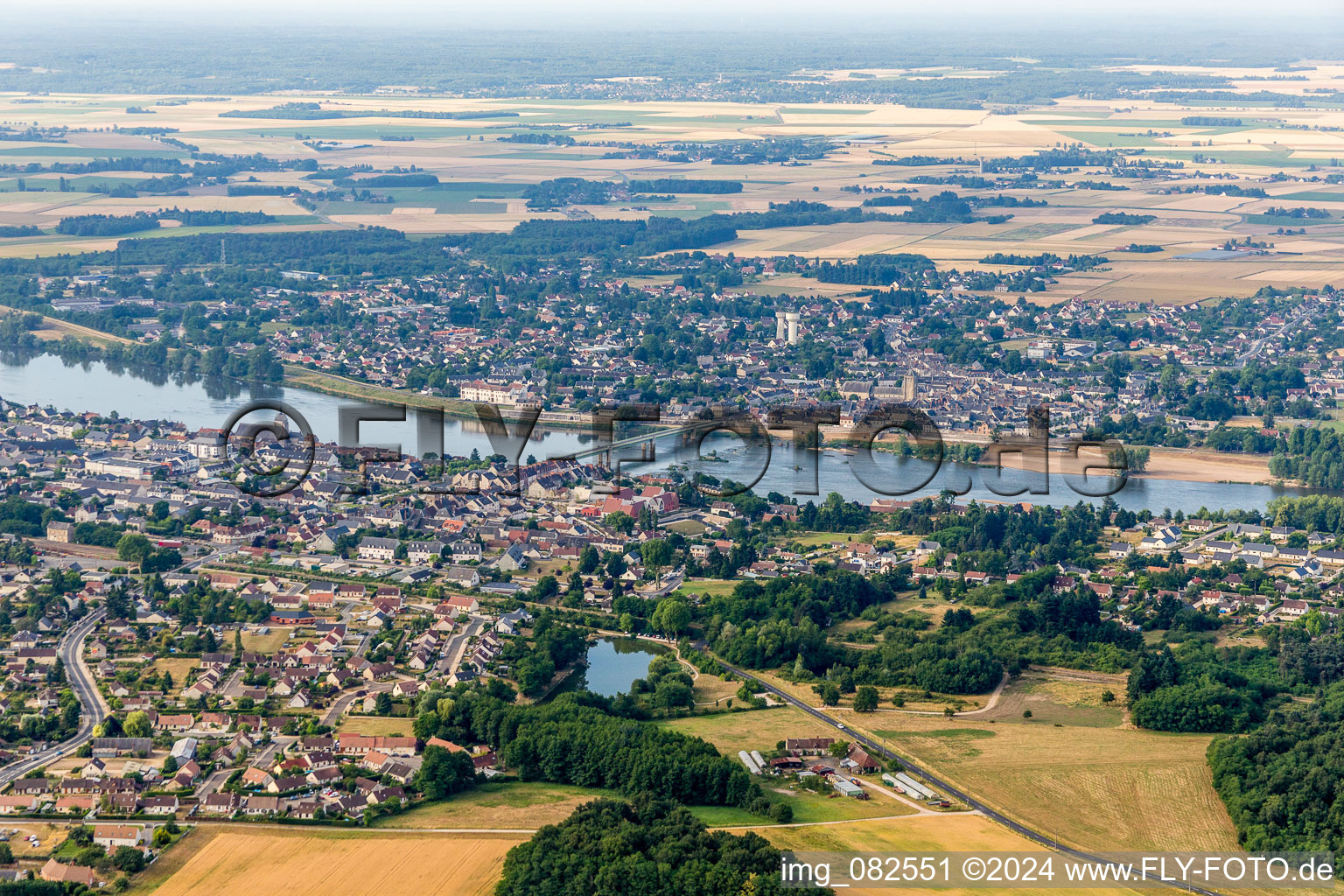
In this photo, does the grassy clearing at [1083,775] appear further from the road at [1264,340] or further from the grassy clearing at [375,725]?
the road at [1264,340]

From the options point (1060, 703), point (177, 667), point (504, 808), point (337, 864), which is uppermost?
point (177, 667)

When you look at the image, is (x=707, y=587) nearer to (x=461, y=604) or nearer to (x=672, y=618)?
(x=672, y=618)

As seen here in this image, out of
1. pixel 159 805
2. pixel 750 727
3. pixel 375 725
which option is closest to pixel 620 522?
pixel 750 727

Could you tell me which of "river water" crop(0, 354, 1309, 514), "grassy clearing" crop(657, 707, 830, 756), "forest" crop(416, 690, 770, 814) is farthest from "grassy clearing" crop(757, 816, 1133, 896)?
"river water" crop(0, 354, 1309, 514)

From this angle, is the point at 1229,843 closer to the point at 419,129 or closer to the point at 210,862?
the point at 210,862

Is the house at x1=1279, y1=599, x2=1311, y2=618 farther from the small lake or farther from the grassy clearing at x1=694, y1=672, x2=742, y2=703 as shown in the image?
the small lake

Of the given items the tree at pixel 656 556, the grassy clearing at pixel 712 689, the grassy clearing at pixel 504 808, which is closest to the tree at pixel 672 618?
the grassy clearing at pixel 712 689

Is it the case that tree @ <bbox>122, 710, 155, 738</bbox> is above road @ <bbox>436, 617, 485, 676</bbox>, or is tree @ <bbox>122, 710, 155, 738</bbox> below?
below
